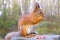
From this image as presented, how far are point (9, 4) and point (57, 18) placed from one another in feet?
2.24

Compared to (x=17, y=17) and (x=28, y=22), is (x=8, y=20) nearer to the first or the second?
(x=17, y=17)

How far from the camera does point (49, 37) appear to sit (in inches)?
112

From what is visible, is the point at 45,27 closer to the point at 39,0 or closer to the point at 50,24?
the point at 50,24

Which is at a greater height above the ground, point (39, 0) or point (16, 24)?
point (39, 0)

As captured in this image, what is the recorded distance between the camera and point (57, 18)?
2863 mm

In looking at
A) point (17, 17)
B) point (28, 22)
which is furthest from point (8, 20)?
point (28, 22)

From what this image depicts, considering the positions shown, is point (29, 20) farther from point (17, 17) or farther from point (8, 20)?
point (8, 20)

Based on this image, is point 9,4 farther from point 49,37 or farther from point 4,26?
point 49,37

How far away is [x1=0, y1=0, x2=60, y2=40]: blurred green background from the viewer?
9.30 ft

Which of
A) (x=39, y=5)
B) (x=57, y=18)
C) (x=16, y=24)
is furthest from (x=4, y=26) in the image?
(x=57, y=18)

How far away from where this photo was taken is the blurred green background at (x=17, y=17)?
2834 mm

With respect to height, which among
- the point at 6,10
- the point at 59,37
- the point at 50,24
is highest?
the point at 6,10

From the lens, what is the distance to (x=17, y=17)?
285 cm

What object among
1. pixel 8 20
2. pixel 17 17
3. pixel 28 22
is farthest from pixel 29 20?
pixel 8 20
